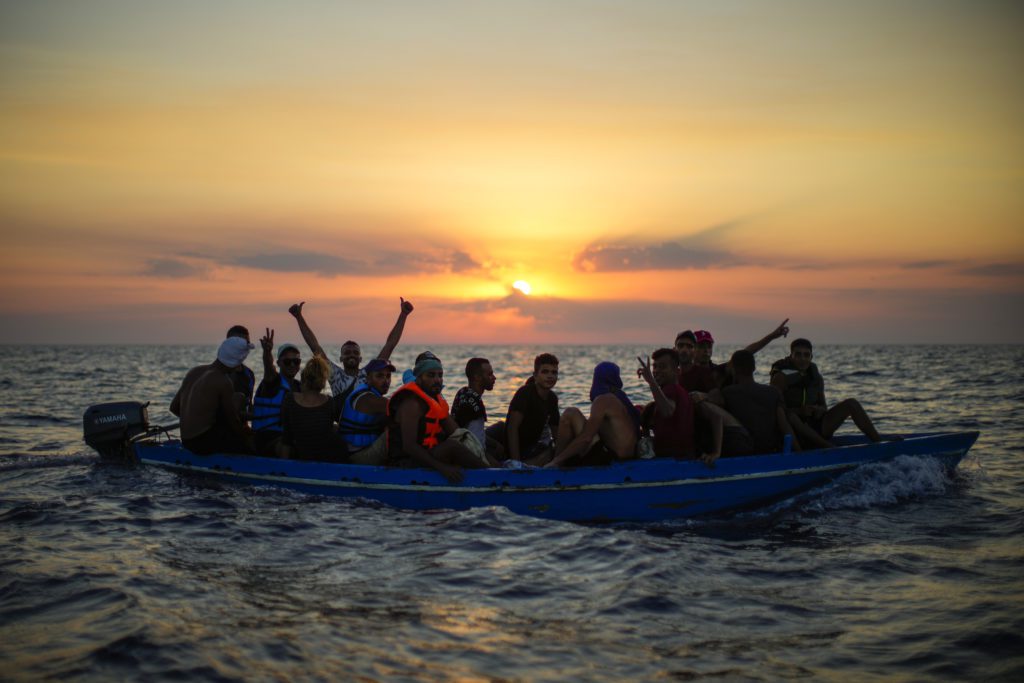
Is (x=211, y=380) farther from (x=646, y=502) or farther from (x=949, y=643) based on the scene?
(x=949, y=643)

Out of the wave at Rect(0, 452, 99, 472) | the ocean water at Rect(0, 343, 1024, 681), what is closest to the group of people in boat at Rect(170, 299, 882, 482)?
the ocean water at Rect(0, 343, 1024, 681)

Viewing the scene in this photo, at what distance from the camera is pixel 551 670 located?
5.59 m

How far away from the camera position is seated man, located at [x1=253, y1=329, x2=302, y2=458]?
36.8 feet

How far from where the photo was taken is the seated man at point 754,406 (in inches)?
408

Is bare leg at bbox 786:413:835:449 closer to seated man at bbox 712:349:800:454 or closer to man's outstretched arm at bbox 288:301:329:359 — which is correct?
seated man at bbox 712:349:800:454

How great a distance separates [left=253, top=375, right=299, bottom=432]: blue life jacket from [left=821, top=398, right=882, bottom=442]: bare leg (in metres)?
7.82

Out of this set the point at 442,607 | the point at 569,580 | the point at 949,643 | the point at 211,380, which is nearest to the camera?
the point at 949,643

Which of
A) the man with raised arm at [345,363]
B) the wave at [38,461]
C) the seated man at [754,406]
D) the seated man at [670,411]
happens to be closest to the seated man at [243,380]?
the man with raised arm at [345,363]

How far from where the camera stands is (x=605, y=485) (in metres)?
9.77

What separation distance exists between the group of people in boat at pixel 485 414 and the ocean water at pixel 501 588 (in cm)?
80

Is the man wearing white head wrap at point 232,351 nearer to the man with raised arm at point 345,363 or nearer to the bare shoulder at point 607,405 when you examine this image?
the man with raised arm at point 345,363

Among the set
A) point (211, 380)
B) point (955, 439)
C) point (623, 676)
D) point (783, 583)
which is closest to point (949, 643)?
point (783, 583)

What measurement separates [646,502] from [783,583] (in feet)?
8.18

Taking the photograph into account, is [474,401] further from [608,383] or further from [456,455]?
Result: [608,383]
